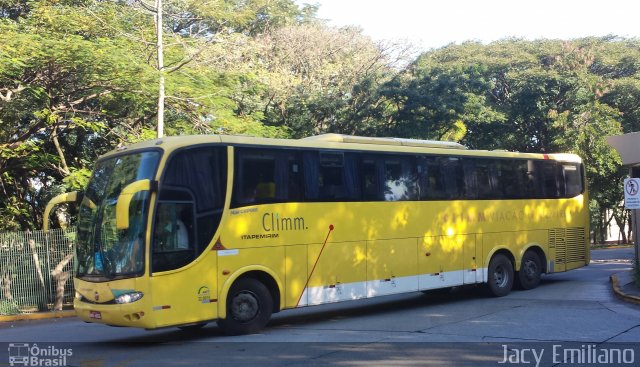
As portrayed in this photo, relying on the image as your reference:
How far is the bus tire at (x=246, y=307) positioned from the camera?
11.2 meters

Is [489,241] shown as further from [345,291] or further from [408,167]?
[345,291]

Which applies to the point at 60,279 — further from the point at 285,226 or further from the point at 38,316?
the point at 285,226

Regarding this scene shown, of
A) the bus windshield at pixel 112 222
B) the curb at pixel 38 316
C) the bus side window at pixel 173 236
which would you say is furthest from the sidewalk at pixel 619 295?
the bus side window at pixel 173 236

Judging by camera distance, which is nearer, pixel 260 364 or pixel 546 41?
pixel 260 364

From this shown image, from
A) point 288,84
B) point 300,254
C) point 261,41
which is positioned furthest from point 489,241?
point 261,41

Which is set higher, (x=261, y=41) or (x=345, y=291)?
(x=261, y=41)

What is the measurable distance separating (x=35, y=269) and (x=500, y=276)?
13.2 metres

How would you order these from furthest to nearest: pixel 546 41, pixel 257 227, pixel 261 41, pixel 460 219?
pixel 546 41 → pixel 261 41 → pixel 460 219 → pixel 257 227

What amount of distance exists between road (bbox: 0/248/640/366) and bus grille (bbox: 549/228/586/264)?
2.09 metres

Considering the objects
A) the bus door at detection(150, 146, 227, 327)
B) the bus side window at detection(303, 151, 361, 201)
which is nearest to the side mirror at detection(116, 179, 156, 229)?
the bus door at detection(150, 146, 227, 327)

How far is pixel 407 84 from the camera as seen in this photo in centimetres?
2664

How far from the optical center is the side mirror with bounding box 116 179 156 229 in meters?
9.50

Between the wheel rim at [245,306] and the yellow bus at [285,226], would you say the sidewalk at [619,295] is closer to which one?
the yellow bus at [285,226]

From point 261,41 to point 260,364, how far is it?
2455cm
